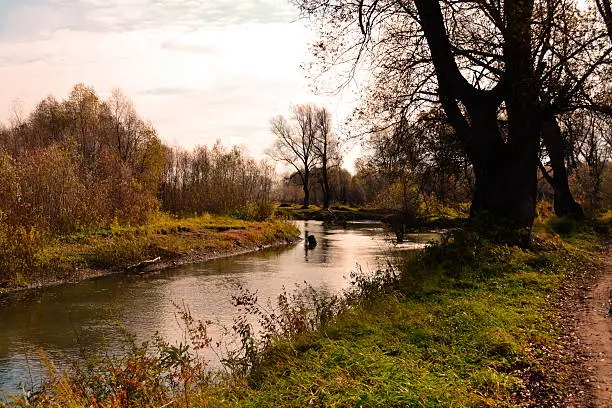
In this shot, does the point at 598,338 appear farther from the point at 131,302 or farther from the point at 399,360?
the point at 131,302

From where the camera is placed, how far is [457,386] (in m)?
4.80

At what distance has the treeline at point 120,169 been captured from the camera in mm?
23219

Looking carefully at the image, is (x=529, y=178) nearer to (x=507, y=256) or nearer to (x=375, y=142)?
(x=507, y=256)

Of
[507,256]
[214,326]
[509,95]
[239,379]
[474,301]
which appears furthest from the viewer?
[509,95]

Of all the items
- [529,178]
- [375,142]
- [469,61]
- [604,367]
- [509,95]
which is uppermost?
[469,61]

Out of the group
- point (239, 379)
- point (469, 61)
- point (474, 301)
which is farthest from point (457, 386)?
point (469, 61)

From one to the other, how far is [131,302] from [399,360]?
Answer: 1135cm

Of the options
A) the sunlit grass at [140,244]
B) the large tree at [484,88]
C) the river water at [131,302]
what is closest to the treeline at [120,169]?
the sunlit grass at [140,244]

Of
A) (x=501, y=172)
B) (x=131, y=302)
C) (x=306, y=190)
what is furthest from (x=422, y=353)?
(x=306, y=190)

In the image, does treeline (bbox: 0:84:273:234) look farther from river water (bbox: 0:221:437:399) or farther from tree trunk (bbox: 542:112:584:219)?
tree trunk (bbox: 542:112:584:219)

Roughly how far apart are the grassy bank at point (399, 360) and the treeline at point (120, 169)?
1726cm

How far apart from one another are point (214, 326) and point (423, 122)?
24.6 ft

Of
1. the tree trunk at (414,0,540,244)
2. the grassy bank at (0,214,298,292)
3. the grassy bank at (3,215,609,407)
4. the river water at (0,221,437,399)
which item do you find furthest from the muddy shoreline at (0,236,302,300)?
the tree trunk at (414,0,540,244)

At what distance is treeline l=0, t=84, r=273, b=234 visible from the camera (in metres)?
23.2
